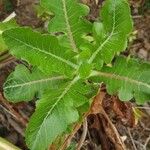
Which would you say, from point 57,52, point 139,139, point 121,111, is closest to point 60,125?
point 57,52

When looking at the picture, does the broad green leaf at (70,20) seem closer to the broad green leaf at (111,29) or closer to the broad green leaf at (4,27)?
the broad green leaf at (111,29)

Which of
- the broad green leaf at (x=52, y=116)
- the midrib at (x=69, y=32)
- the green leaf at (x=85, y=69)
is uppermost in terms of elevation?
the midrib at (x=69, y=32)

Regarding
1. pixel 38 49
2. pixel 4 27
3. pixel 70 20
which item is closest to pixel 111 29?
pixel 70 20

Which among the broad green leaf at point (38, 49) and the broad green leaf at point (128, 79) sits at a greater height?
the broad green leaf at point (38, 49)

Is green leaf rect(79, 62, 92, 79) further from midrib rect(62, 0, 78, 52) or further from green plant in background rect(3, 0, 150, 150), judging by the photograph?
midrib rect(62, 0, 78, 52)

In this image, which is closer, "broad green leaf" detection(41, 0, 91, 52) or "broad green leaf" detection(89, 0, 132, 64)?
"broad green leaf" detection(89, 0, 132, 64)

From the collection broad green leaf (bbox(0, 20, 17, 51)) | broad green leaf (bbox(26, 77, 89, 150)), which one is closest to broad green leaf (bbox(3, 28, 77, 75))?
broad green leaf (bbox(26, 77, 89, 150))

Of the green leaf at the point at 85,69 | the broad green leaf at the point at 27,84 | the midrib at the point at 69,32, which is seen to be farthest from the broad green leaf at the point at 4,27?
the green leaf at the point at 85,69
